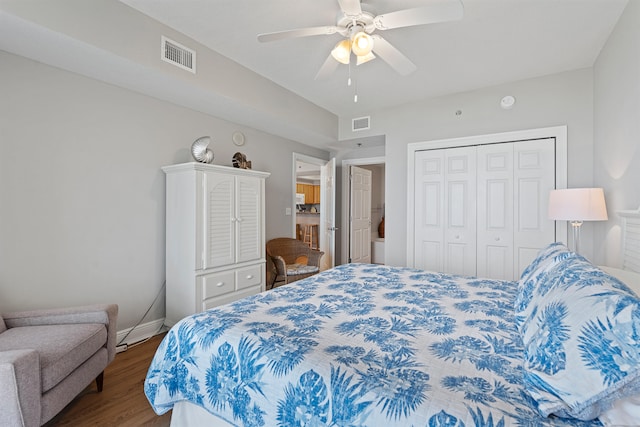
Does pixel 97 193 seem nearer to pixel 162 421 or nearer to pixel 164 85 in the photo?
pixel 164 85

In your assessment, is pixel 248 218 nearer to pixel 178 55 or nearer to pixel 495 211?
pixel 178 55

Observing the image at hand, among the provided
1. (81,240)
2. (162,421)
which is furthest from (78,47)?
(162,421)

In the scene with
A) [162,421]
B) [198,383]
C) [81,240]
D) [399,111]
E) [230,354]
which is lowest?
A: [162,421]

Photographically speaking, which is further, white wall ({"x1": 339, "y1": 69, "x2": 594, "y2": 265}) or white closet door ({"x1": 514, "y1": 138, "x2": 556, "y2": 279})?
white closet door ({"x1": 514, "y1": 138, "x2": 556, "y2": 279})

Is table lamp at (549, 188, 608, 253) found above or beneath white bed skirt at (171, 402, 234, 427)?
above

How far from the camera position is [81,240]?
2.52 meters

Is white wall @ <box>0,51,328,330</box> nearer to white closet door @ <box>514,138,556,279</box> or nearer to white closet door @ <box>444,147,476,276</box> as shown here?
white closet door @ <box>444,147,476,276</box>

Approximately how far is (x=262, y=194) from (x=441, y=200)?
225 cm

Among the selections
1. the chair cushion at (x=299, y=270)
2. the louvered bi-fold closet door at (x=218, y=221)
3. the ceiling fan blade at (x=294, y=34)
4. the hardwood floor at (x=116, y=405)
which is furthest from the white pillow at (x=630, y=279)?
the chair cushion at (x=299, y=270)

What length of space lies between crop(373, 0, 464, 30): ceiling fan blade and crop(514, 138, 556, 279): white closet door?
90.0 inches

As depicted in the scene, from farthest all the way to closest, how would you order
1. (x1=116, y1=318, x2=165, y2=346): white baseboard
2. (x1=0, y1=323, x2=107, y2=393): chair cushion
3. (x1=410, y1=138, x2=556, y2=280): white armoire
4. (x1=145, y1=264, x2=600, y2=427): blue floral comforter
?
(x1=410, y1=138, x2=556, y2=280): white armoire, (x1=116, y1=318, x2=165, y2=346): white baseboard, (x1=0, y1=323, x2=107, y2=393): chair cushion, (x1=145, y1=264, x2=600, y2=427): blue floral comforter

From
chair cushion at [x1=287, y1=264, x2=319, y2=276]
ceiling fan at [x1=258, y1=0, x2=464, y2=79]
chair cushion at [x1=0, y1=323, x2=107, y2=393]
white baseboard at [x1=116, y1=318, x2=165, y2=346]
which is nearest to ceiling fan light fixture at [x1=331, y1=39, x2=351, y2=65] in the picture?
ceiling fan at [x1=258, y1=0, x2=464, y2=79]

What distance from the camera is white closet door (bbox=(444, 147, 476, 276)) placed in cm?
373

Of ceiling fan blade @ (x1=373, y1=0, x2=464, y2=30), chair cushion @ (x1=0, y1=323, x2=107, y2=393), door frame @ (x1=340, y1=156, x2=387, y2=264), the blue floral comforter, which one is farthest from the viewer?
door frame @ (x1=340, y1=156, x2=387, y2=264)
